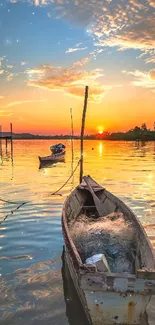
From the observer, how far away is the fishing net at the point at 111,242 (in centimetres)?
638

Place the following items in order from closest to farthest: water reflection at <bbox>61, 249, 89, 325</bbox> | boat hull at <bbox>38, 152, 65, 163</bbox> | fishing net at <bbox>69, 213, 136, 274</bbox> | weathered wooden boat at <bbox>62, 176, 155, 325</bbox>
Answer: weathered wooden boat at <bbox>62, 176, 155, 325</bbox>
water reflection at <bbox>61, 249, 89, 325</bbox>
fishing net at <bbox>69, 213, 136, 274</bbox>
boat hull at <bbox>38, 152, 65, 163</bbox>

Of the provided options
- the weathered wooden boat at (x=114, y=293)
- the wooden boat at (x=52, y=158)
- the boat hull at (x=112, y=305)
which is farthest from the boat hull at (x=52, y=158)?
the boat hull at (x=112, y=305)

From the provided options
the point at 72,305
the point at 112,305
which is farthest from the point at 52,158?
the point at 112,305

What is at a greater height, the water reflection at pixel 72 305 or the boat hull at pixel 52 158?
the boat hull at pixel 52 158

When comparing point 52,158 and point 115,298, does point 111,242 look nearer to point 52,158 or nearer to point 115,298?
point 115,298

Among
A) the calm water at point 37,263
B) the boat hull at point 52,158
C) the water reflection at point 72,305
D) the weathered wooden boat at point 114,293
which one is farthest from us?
the boat hull at point 52,158

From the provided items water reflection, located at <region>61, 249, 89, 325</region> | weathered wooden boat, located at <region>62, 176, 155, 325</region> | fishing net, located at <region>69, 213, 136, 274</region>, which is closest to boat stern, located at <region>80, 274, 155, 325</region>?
weathered wooden boat, located at <region>62, 176, 155, 325</region>

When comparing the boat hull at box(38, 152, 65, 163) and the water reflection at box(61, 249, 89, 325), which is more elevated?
the boat hull at box(38, 152, 65, 163)

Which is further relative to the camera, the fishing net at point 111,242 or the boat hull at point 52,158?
the boat hull at point 52,158

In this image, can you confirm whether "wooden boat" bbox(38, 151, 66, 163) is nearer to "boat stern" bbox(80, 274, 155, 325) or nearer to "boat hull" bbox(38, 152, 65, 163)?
"boat hull" bbox(38, 152, 65, 163)

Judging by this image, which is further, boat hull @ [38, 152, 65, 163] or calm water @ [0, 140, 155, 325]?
boat hull @ [38, 152, 65, 163]

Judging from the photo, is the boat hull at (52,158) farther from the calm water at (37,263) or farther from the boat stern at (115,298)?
the boat stern at (115,298)

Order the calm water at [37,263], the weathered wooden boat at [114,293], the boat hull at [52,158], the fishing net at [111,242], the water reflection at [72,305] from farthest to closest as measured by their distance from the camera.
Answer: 1. the boat hull at [52,158]
2. the fishing net at [111,242]
3. the calm water at [37,263]
4. the water reflection at [72,305]
5. the weathered wooden boat at [114,293]

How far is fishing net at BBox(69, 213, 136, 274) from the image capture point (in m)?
6.38
